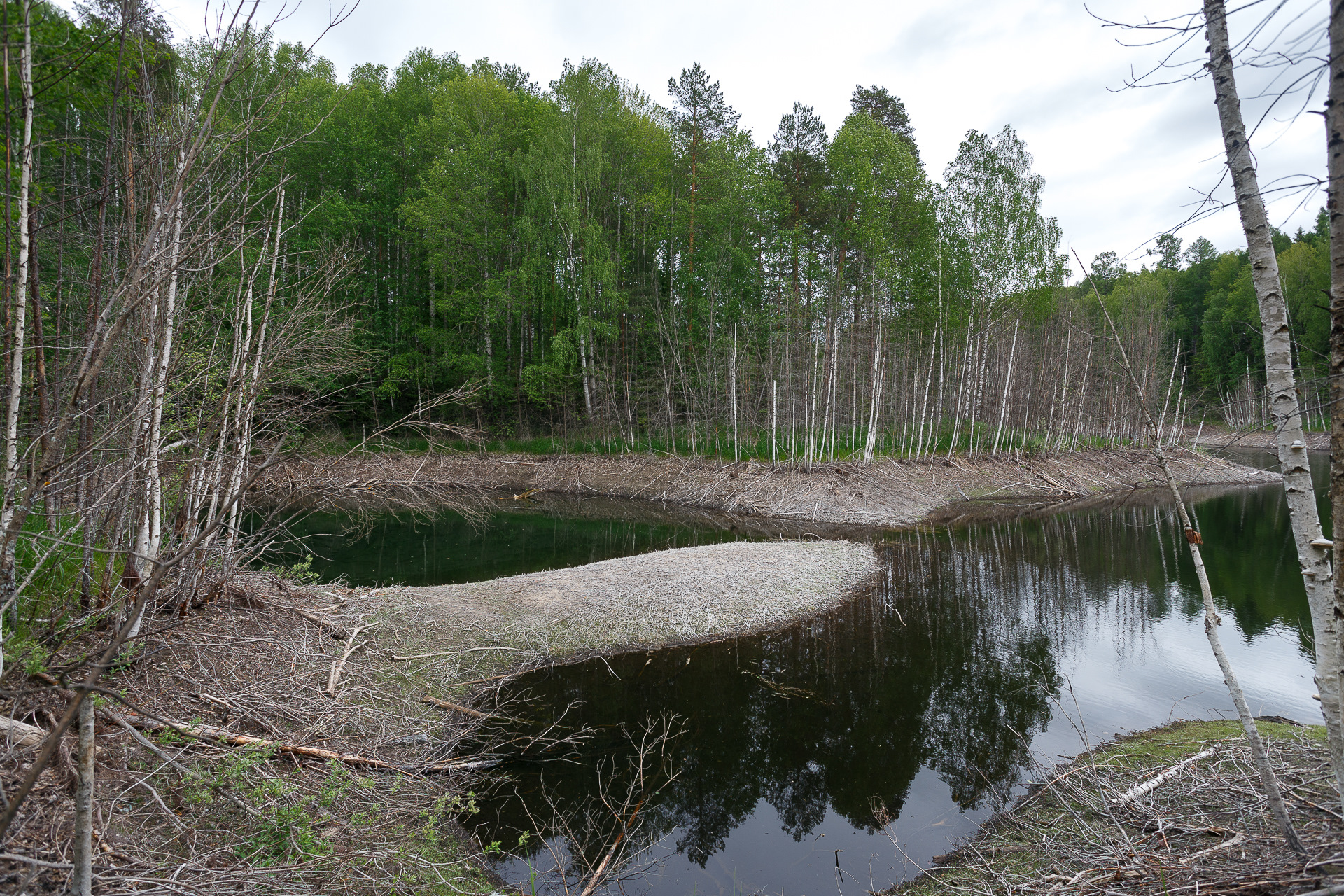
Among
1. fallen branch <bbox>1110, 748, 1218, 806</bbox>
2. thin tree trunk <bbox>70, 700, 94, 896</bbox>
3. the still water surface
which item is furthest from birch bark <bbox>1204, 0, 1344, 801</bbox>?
thin tree trunk <bbox>70, 700, 94, 896</bbox>

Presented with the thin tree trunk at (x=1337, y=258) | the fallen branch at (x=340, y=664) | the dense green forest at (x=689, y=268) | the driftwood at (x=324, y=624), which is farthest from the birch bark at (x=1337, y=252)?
the dense green forest at (x=689, y=268)

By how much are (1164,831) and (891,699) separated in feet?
11.4

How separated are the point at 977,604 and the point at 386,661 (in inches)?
351

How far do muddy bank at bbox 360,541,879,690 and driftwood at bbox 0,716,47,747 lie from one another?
3.43 meters

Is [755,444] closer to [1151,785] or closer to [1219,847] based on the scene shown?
[1151,785]

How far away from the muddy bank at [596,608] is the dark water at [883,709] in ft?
1.47

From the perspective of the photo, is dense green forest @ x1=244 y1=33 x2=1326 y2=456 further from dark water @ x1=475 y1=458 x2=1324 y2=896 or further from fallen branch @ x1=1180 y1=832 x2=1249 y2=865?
fallen branch @ x1=1180 y1=832 x2=1249 y2=865

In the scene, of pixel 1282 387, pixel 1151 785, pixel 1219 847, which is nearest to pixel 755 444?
pixel 1151 785

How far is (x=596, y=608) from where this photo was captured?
8.97 m

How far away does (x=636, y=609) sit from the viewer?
359 inches

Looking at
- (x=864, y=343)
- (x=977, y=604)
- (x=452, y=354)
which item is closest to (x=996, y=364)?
(x=864, y=343)

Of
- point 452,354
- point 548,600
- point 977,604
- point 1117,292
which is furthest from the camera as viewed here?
point 1117,292

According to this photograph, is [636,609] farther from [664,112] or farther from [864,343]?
[664,112]

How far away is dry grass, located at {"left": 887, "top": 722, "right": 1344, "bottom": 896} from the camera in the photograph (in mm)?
2998
